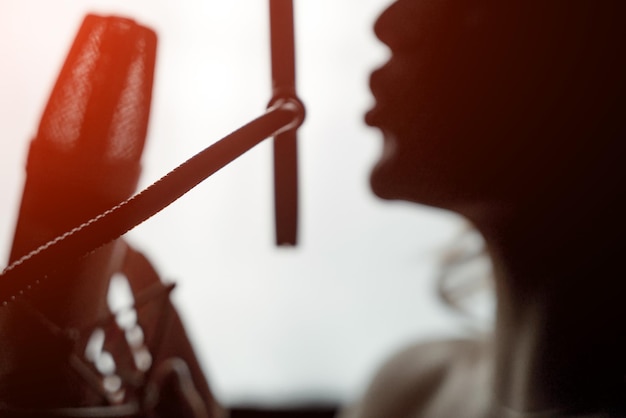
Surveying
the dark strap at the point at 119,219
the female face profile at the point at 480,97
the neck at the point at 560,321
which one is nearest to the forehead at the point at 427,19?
the female face profile at the point at 480,97

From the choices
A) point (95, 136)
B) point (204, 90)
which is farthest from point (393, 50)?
point (95, 136)

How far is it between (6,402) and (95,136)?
0.48 ft

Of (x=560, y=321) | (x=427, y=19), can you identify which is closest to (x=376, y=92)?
(x=427, y=19)

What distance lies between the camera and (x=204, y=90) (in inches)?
18.5

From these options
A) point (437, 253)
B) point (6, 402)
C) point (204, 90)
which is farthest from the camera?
point (437, 253)

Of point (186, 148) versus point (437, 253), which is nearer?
point (186, 148)

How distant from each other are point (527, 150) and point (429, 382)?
0.92 feet

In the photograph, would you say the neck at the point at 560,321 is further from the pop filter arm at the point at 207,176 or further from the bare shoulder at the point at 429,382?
the pop filter arm at the point at 207,176

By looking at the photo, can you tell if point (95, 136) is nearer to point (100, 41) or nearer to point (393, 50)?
point (100, 41)

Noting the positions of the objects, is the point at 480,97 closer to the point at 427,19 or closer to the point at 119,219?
the point at 427,19

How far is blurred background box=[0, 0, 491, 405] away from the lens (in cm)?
44

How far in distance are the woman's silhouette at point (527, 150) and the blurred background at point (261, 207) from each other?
1.4 inches

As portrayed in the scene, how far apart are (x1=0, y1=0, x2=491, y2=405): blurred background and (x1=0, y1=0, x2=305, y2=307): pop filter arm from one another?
0.03 m

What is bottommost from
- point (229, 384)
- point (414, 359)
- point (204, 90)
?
point (414, 359)
